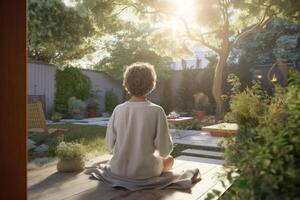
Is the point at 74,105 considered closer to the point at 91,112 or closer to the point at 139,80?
the point at 91,112

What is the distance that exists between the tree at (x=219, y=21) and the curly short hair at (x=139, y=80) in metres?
6.73

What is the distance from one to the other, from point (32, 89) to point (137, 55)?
6.61m

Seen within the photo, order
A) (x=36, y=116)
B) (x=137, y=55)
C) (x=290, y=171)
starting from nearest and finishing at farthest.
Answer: (x=290, y=171) → (x=36, y=116) → (x=137, y=55)

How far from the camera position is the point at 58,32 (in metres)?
6.49

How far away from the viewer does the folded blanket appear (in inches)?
90.0

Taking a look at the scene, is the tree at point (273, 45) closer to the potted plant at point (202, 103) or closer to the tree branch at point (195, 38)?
the potted plant at point (202, 103)

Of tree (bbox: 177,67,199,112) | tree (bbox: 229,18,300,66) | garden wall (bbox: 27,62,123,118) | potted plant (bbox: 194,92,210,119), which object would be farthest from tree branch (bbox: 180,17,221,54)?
garden wall (bbox: 27,62,123,118)

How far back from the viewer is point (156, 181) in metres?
2.33

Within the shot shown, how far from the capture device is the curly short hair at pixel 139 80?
7.72 feet

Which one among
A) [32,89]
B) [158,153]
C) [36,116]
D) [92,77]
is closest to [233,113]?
[158,153]

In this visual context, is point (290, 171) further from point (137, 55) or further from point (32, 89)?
point (137, 55)

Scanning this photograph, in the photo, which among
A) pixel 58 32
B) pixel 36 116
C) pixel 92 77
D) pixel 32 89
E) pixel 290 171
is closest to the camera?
pixel 290 171

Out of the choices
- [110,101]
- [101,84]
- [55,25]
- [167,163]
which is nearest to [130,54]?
[101,84]

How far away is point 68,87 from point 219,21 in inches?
247
